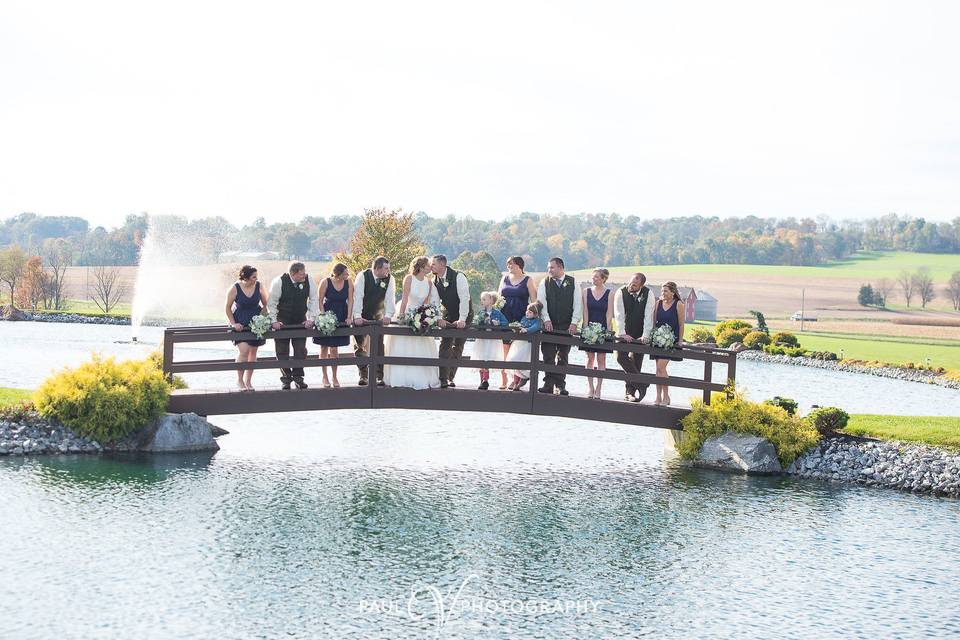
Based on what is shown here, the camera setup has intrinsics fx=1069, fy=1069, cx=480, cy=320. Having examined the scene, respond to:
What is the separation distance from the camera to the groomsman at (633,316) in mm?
17031

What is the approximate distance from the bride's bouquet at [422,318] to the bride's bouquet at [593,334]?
2273 millimetres

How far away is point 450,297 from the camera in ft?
55.5

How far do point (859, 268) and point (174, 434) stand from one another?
4921 inches

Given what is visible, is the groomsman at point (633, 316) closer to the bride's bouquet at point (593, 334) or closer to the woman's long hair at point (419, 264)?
the bride's bouquet at point (593, 334)

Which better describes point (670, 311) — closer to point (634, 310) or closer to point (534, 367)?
point (634, 310)

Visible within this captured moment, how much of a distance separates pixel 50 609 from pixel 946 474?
13041 mm

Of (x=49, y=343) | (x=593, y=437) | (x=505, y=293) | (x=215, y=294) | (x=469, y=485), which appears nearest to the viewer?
(x=469, y=485)

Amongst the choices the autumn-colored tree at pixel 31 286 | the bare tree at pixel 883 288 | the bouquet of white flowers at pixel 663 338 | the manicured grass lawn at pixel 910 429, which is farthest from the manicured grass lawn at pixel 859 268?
the bouquet of white flowers at pixel 663 338

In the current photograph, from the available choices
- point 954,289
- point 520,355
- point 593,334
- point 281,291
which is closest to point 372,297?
point 281,291

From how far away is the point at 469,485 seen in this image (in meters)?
15.8

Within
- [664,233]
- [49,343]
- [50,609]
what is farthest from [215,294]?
[50,609]

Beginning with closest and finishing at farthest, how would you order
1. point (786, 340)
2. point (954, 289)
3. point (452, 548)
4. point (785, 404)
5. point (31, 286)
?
point (452, 548) → point (785, 404) → point (786, 340) → point (31, 286) → point (954, 289)

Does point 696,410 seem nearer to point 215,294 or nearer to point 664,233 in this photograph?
point 215,294

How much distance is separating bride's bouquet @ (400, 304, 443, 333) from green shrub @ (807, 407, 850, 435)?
665cm
